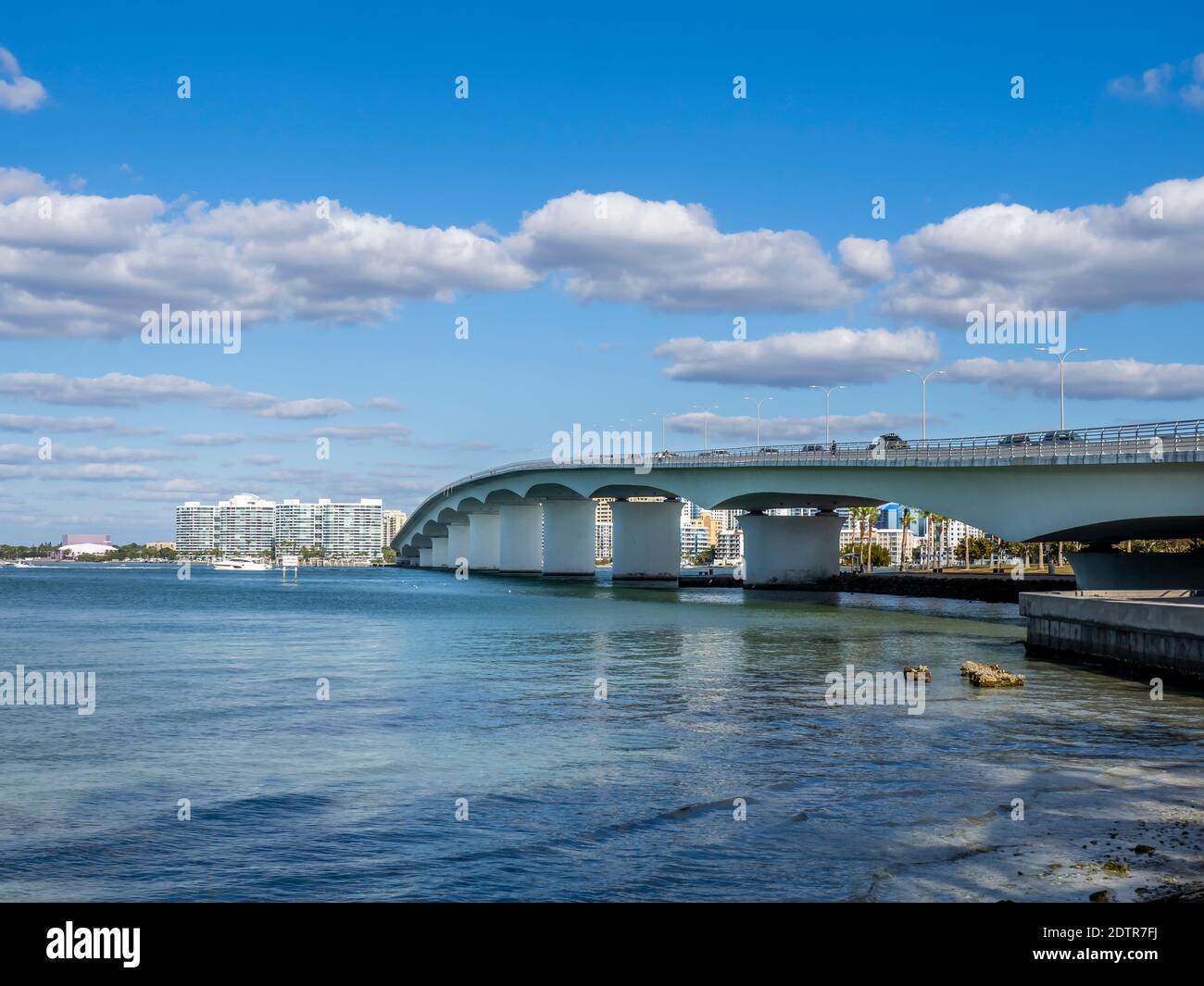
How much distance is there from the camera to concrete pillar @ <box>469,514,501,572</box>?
180000mm

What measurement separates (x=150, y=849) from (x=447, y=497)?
156203 millimetres

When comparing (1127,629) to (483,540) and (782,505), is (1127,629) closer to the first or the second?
(782,505)

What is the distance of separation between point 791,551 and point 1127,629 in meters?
74.8

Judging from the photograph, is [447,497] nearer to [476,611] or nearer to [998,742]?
[476,611]

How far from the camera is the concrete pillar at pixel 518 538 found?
162 meters

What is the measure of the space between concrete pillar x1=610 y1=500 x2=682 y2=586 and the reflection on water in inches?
3221

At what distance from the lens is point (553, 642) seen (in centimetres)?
5669
